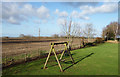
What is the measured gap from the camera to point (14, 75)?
13.1ft

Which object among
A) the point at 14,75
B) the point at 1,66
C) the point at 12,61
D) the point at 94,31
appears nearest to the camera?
the point at 14,75

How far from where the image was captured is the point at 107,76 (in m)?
4.07

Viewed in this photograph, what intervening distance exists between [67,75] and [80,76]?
69cm

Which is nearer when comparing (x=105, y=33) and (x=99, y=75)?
(x=99, y=75)

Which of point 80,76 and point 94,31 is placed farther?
point 94,31

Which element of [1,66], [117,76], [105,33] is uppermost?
[105,33]

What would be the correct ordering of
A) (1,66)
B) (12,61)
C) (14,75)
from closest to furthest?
(14,75) → (1,66) → (12,61)

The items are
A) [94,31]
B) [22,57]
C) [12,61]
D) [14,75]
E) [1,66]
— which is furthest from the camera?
[94,31]

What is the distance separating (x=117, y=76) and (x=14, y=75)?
18.0 ft

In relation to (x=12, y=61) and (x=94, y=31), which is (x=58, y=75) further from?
(x=94, y=31)

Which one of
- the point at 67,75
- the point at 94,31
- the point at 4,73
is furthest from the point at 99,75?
the point at 94,31

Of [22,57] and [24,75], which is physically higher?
[22,57]

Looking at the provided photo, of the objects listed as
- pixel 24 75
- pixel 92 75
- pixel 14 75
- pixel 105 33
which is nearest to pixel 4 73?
pixel 14 75

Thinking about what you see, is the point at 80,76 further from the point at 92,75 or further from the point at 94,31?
the point at 94,31
